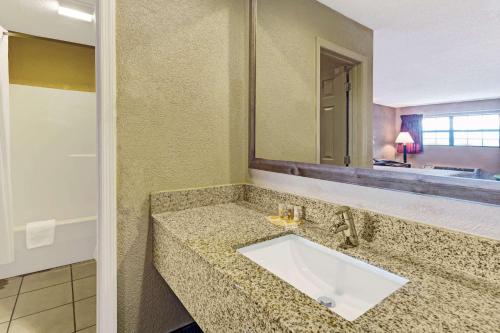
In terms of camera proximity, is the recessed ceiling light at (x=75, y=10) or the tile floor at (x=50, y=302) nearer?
the tile floor at (x=50, y=302)

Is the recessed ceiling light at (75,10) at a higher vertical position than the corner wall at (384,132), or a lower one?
higher

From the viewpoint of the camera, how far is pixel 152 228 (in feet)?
3.89

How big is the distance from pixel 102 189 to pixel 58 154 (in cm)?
174

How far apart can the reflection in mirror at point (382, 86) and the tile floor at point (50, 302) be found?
159cm

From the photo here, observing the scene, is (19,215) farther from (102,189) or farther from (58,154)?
(102,189)

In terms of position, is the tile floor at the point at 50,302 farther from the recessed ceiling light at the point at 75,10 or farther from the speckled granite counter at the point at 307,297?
the recessed ceiling light at the point at 75,10

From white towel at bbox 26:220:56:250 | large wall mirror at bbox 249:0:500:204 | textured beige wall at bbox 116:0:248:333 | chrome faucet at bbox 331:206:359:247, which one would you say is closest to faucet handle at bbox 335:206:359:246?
chrome faucet at bbox 331:206:359:247

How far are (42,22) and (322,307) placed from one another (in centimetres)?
273

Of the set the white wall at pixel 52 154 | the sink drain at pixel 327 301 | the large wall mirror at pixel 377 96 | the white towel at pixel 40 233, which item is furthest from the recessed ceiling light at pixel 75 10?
the sink drain at pixel 327 301

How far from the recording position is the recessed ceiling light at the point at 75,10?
1931 mm

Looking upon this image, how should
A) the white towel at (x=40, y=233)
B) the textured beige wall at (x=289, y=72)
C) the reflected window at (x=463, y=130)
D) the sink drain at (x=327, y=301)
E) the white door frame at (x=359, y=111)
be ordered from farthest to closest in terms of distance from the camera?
1. the white towel at (x=40, y=233)
2. the textured beige wall at (x=289, y=72)
3. the white door frame at (x=359, y=111)
4. the sink drain at (x=327, y=301)
5. the reflected window at (x=463, y=130)

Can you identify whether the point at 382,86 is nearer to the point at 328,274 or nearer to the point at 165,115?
the point at 328,274

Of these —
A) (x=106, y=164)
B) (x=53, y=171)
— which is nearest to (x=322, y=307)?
(x=106, y=164)

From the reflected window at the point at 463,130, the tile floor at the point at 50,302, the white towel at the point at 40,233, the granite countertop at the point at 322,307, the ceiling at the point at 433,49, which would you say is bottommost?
the tile floor at the point at 50,302
